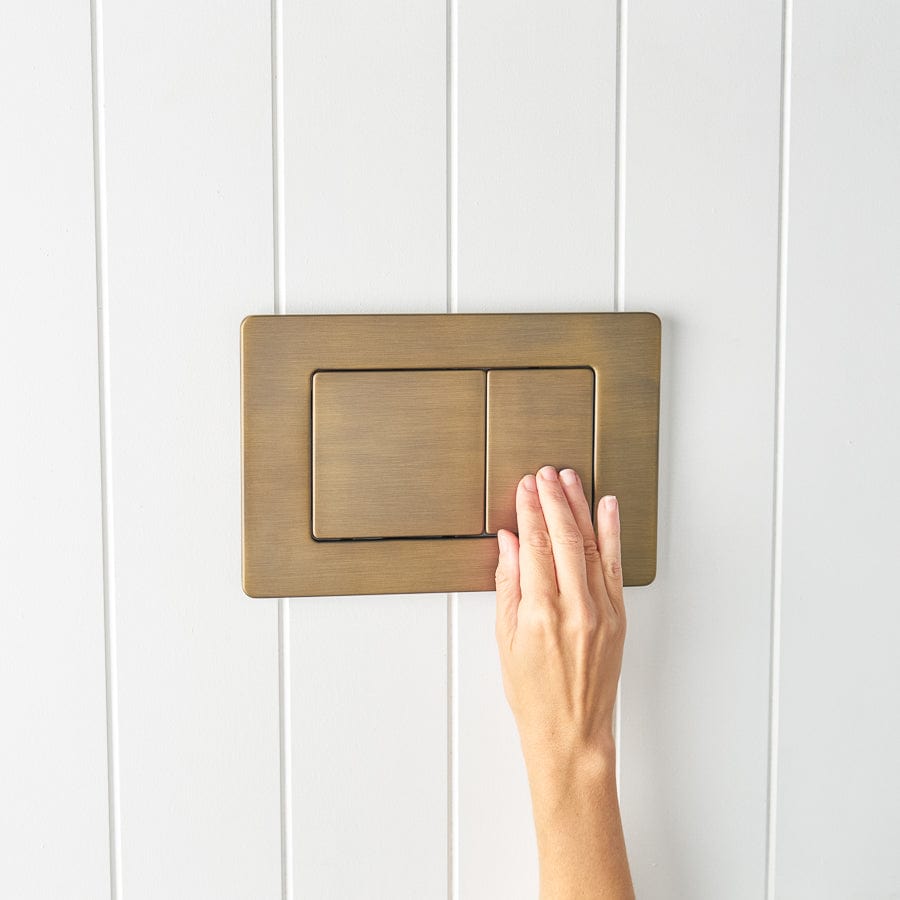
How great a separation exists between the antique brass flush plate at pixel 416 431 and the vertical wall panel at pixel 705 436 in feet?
0.17

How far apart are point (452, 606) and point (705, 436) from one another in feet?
0.80

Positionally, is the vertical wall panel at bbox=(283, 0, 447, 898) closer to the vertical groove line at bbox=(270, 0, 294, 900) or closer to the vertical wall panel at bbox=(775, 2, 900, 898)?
the vertical groove line at bbox=(270, 0, 294, 900)

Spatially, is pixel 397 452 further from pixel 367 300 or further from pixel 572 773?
pixel 572 773

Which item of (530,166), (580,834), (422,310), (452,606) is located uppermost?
(530,166)

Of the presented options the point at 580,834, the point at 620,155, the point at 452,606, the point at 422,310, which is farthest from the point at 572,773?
the point at 620,155

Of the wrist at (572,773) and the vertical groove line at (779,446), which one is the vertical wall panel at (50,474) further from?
the vertical groove line at (779,446)

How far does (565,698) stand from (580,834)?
98mm

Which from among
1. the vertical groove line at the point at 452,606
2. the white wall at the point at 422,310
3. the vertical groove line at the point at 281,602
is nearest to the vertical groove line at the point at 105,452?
the white wall at the point at 422,310

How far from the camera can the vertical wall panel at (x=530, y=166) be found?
2.46 feet

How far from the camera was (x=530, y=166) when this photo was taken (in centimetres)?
76

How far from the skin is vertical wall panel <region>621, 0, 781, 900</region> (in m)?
0.07

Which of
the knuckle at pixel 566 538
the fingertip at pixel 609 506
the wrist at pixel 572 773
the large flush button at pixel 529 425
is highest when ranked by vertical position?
the large flush button at pixel 529 425

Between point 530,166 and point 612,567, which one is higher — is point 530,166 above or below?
above

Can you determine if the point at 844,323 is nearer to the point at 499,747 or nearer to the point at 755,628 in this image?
the point at 755,628
